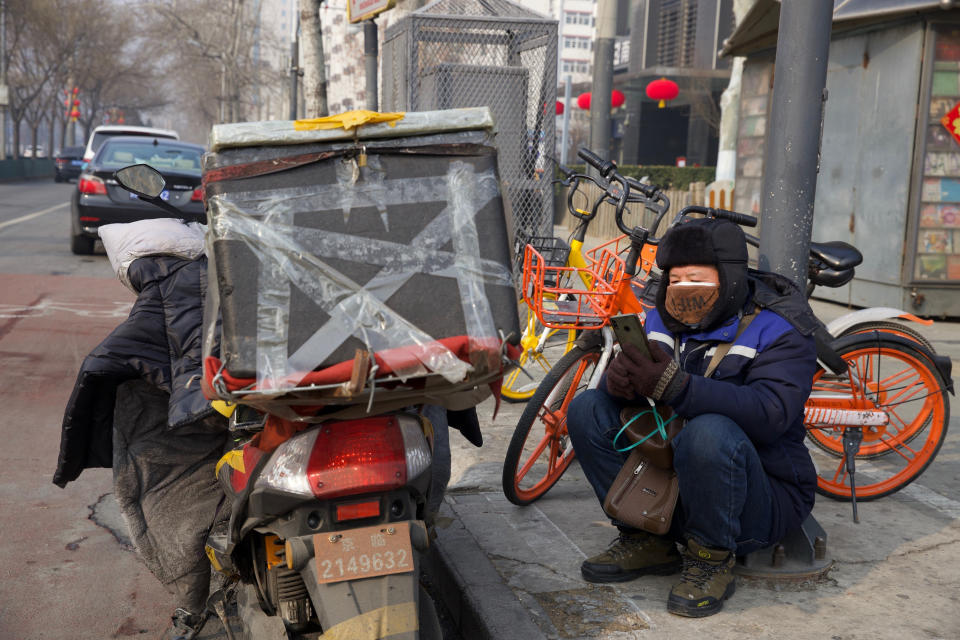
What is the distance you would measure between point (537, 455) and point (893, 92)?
711cm

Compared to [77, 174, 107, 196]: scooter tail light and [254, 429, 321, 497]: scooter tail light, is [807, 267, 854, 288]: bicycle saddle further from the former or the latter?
[77, 174, 107, 196]: scooter tail light

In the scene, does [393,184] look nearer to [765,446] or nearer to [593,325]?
[765,446]

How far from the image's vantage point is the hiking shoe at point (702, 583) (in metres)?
3.12

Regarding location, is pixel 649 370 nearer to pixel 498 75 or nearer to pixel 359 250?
pixel 359 250

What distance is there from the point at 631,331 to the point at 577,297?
1.72 metres

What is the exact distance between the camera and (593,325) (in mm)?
4316

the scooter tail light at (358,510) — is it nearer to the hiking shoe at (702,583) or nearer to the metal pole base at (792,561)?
the hiking shoe at (702,583)

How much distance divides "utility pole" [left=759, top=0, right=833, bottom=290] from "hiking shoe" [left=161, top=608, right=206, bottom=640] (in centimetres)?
257

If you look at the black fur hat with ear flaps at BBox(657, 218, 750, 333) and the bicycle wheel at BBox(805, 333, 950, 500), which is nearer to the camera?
the black fur hat with ear flaps at BBox(657, 218, 750, 333)

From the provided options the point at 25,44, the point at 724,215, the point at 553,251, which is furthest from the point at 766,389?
the point at 25,44

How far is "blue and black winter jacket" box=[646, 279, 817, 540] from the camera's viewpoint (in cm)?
305

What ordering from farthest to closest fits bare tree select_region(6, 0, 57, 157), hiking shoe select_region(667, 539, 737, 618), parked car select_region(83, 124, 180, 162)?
bare tree select_region(6, 0, 57, 157)
parked car select_region(83, 124, 180, 162)
hiking shoe select_region(667, 539, 737, 618)

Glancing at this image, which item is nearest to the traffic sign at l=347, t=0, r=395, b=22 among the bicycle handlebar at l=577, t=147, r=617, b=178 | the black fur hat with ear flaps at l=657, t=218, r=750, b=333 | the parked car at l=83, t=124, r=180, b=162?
the bicycle handlebar at l=577, t=147, r=617, b=178

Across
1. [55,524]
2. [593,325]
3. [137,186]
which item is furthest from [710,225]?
[55,524]
